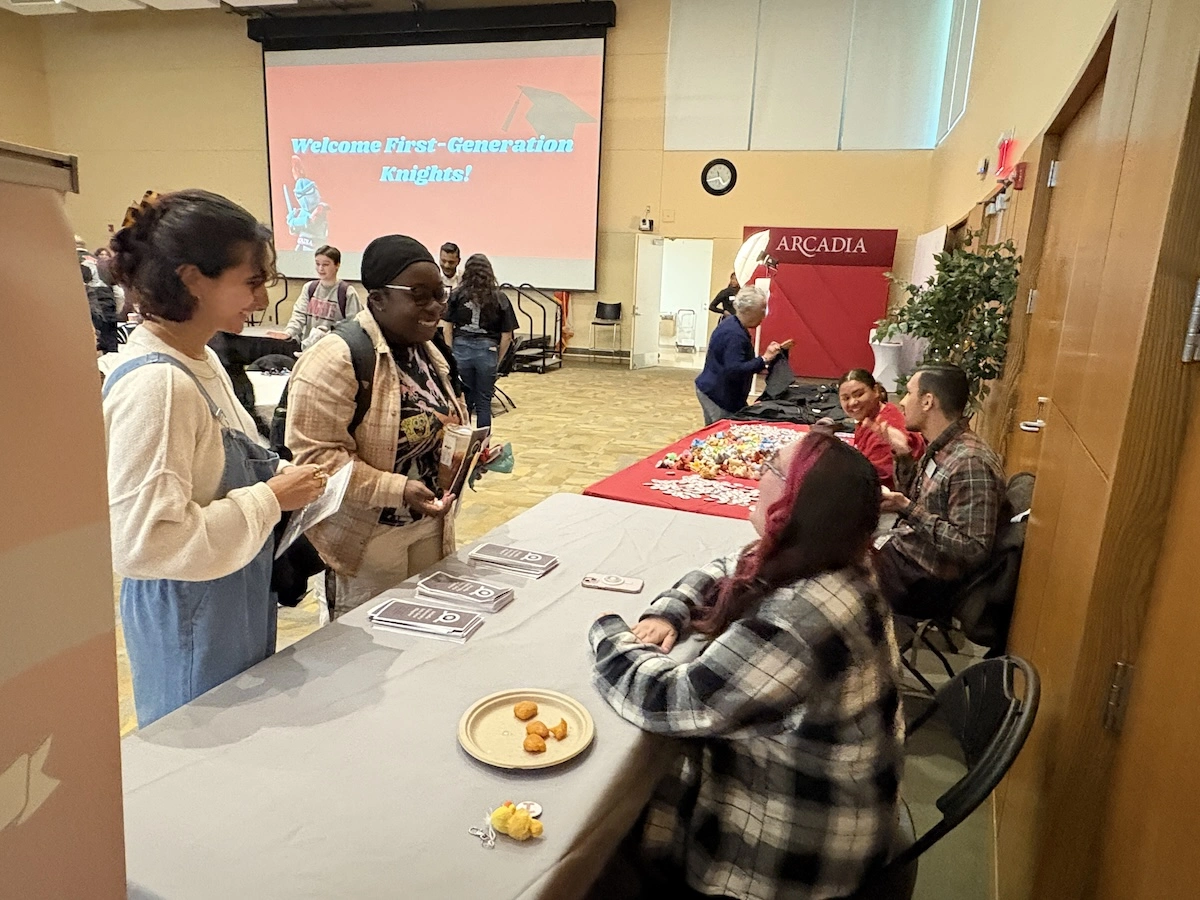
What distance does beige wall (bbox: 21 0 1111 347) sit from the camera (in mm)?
10164

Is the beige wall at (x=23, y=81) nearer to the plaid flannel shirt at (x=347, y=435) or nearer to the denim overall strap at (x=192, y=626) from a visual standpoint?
the plaid flannel shirt at (x=347, y=435)

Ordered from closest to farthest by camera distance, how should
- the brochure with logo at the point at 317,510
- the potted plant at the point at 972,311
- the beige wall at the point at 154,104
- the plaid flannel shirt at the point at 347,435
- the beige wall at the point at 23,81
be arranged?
the brochure with logo at the point at 317,510 → the plaid flannel shirt at the point at 347,435 → the potted plant at the point at 972,311 → the beige wall at the point at 154,104 → the beige wall at the point at 23,81

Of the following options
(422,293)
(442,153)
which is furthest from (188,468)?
(442,153)

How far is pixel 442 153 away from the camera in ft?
38.3

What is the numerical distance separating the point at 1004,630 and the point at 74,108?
643 inches

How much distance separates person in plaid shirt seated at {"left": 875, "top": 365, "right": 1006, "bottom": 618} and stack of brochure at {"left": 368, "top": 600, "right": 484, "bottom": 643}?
140 cm

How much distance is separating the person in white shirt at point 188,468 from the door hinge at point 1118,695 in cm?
141

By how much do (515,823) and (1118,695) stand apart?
0.98m

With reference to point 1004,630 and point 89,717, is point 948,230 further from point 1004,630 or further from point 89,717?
point 89,717

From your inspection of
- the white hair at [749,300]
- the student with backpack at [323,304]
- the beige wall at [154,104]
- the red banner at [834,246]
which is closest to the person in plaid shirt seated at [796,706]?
the white hair at [749,300]

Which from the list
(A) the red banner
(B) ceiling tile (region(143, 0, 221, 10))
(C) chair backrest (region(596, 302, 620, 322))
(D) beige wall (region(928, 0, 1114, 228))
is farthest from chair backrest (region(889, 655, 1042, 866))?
(B) ceiling tile (region(143, 0, 221, 10))

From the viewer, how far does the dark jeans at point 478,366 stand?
5.63 m

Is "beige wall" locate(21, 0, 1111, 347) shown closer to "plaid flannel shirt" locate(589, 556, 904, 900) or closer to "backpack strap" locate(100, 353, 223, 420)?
"plaid flannel shirt" locate(589, 556, 904, 900)

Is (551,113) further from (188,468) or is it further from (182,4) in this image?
(188,468)
